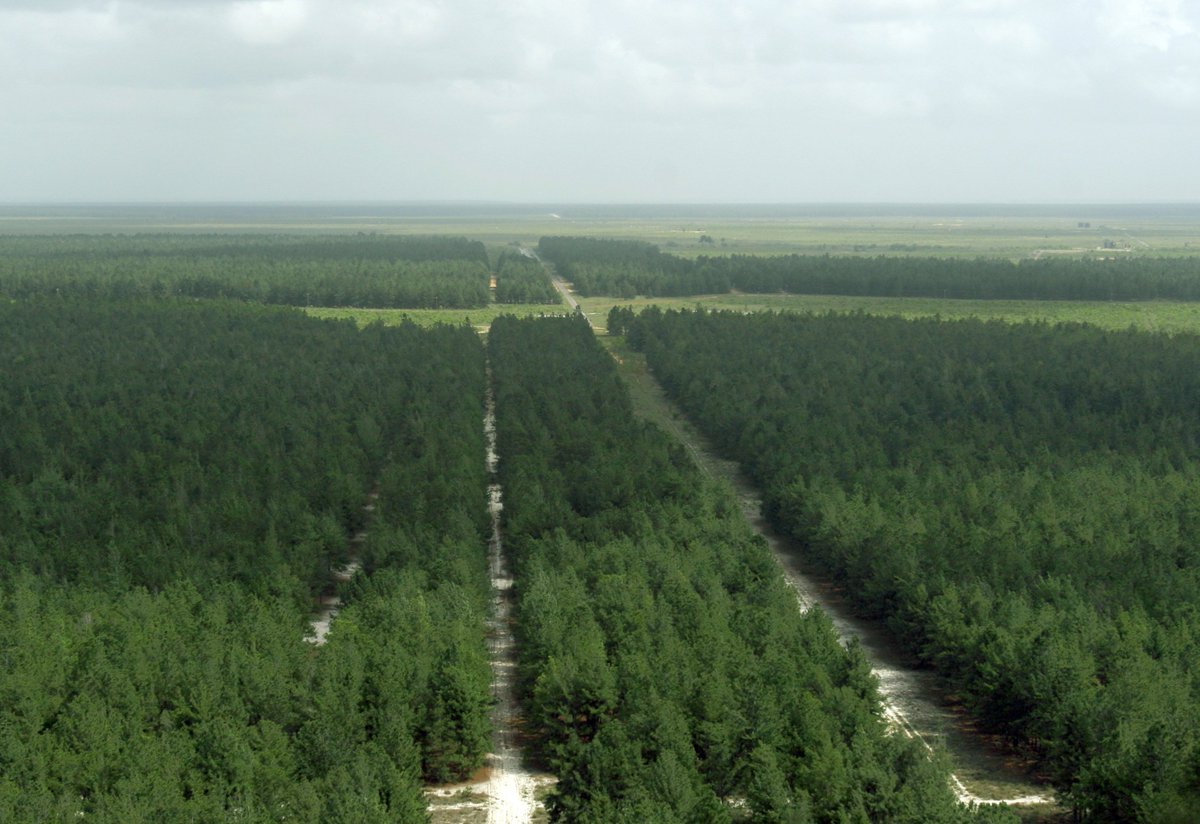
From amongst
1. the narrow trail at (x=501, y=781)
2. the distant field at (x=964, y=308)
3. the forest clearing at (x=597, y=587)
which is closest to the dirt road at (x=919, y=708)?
the forest clearing at (x=597, y=587)

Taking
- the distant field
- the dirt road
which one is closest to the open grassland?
the distant field

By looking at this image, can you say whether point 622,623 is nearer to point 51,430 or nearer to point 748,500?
point 748,500

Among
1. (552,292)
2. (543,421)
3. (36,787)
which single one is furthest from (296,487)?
(552,292)

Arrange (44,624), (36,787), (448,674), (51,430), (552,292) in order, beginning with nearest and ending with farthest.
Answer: (36,787) → (448,674) → (44,624) → (51,430) → (552,292)

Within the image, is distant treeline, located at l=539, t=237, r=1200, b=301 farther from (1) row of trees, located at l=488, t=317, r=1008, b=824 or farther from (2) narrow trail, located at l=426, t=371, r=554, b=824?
(2) narrow trail, located at l=426, t=371, r=554, b=824

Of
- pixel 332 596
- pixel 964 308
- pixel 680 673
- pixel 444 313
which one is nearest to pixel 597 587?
pixel 680 673

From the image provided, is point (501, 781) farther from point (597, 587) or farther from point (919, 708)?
point (919, 708)

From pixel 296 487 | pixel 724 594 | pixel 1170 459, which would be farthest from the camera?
pixel 1170 459
